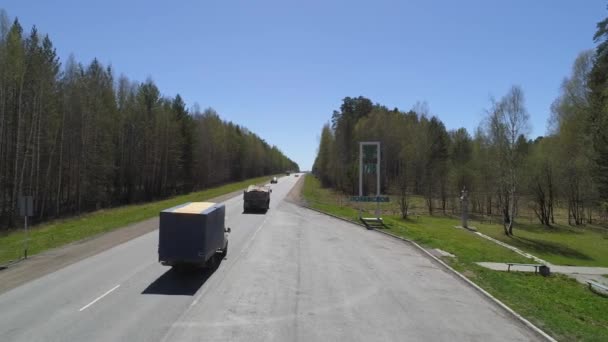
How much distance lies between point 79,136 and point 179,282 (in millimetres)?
35755

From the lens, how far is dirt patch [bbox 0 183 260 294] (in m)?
13.3

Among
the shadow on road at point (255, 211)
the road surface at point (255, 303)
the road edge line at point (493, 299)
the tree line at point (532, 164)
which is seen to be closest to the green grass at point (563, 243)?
the tree line at point (532, 164)

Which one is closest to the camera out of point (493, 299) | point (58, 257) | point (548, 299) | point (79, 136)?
point (493, 299)

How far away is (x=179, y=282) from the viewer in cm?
1279

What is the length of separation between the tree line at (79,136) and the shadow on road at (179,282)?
23.6 metres

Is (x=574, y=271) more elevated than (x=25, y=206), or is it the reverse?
(x=25, y=206)

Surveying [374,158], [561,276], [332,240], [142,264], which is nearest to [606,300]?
[561,276]

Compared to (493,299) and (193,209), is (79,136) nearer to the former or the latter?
(193,209)

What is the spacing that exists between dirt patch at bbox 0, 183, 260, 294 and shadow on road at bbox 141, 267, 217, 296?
3.92m

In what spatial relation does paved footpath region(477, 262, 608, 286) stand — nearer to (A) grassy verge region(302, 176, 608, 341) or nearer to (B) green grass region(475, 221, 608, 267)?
(A) grassy verge region(302, 176, 608, 341)

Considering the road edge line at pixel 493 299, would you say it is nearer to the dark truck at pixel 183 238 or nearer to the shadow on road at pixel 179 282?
the shadow on road at pixel 179 282

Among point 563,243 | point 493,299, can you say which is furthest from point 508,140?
point 493,299

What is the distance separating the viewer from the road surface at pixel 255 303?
8.73m

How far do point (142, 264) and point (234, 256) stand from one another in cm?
353
